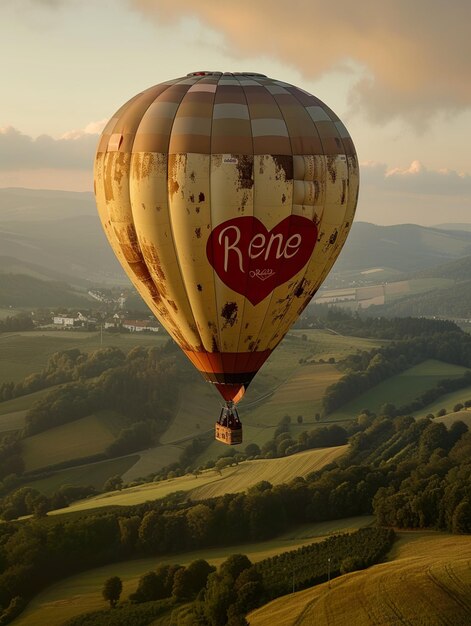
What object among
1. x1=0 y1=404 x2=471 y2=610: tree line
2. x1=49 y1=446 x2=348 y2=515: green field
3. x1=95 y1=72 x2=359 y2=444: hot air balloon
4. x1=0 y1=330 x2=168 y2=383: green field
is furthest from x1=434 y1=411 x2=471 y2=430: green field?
x1=95 y1=72 x2=359 y2=444: hot air balloon

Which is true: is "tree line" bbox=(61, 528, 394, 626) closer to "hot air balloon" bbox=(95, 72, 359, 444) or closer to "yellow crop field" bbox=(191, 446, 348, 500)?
"yellow crop field" bbox=(191, 446, 348, 500)

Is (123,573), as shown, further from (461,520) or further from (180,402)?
(180,402)

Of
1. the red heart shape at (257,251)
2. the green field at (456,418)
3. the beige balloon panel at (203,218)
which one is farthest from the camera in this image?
the green field at (456,418)

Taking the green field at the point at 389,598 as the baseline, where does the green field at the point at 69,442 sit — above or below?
above

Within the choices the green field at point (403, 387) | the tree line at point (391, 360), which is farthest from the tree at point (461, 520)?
the tree line at point (391, 360)

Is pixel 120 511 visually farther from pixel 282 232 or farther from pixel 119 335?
pixel 119 335

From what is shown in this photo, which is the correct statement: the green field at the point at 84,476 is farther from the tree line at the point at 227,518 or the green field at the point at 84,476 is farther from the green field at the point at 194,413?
the tree line at the point at 227,518

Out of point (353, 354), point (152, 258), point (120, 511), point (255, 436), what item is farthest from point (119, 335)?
point (152, 258)

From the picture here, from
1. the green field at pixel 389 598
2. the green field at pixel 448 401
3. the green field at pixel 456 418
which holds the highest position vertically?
the green field at pixel 448 401

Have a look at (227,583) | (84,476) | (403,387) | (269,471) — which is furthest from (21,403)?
(227,583)
